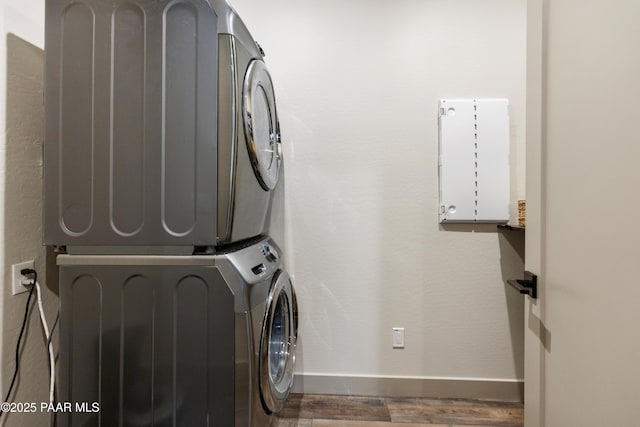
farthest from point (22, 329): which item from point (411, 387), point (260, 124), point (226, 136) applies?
point (411, 387)

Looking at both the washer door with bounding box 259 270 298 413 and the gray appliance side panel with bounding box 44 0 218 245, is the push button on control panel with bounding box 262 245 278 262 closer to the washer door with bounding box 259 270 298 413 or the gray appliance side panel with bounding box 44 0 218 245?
the washer door with bounding box 259 270 298 413

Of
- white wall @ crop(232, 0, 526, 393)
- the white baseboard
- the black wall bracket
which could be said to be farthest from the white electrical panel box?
the white baseboard

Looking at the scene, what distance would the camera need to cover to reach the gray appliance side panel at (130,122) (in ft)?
3.44

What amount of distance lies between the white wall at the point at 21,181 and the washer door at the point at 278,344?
3.17 ft

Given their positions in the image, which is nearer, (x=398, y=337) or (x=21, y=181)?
(x=21, y=181)

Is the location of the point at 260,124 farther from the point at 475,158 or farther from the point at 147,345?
the point at 475,158

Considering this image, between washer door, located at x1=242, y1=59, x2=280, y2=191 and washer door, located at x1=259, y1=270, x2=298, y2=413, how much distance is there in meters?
0.47

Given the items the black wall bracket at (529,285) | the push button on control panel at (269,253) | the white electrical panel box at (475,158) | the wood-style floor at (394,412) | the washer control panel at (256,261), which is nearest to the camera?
the black wall bracket at (529,285)

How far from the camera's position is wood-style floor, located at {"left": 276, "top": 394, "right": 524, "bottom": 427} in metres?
1.69

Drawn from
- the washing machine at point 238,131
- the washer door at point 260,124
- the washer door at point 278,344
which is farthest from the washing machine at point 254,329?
the washer door at point 260,124

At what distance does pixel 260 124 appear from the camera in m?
1.30

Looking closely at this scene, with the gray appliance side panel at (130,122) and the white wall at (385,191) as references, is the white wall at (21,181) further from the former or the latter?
the white wall at (385,191)

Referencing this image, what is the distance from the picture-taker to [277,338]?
154cm

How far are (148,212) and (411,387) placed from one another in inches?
70.3
